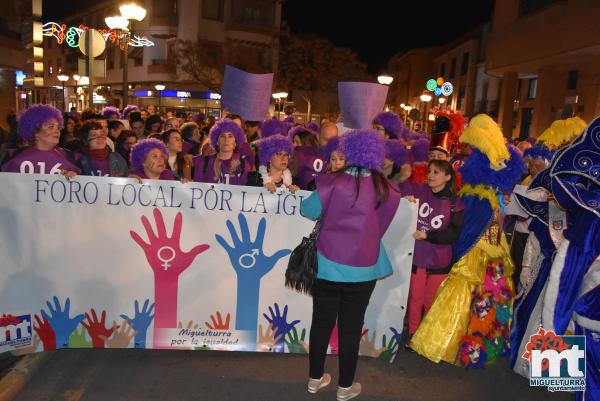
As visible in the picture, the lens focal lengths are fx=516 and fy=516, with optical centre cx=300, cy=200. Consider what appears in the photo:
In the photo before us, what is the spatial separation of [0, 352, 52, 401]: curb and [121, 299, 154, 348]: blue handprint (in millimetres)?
706

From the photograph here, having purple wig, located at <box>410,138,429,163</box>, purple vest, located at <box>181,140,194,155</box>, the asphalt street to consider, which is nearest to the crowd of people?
the asphalt street

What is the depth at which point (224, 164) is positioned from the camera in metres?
5.37

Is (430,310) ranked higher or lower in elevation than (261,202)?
lower

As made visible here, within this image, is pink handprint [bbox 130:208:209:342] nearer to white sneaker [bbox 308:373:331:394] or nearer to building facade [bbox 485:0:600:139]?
white sneaker [bbox 308:373:331:394]

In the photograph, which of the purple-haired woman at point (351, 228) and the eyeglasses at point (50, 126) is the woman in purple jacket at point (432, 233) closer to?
the purple-haired woman at point (351, 228)

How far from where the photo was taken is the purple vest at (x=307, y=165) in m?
6.00

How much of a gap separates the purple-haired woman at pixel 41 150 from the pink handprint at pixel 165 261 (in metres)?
0.92

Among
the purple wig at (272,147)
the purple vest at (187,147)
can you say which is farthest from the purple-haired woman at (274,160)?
the purple vest at (187,147)

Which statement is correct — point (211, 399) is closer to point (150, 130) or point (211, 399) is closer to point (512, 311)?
point (512, 311)

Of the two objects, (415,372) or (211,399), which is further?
(415,372)

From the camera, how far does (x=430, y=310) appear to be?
4.31 m

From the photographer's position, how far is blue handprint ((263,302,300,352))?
4.19m

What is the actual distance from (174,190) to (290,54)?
3626cm

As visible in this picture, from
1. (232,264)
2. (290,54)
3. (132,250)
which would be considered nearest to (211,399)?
(232,264)
